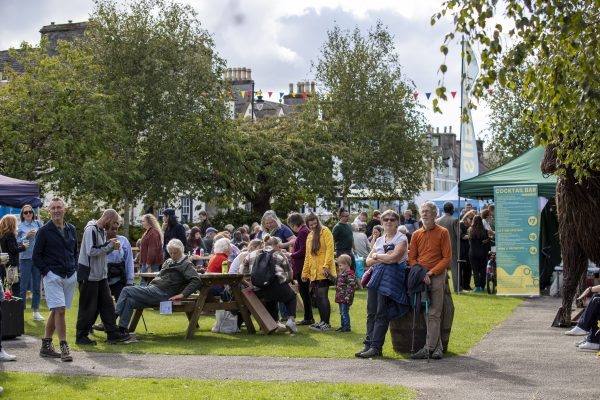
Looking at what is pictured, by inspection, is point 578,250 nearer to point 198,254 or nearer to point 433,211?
point 433,211

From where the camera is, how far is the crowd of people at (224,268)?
12.4m

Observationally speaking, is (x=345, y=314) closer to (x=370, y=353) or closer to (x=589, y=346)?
(x=370, y=353)

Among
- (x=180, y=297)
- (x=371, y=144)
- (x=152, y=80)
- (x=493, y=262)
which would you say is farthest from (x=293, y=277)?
(x=371, y=144)

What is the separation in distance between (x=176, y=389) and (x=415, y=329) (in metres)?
3.78

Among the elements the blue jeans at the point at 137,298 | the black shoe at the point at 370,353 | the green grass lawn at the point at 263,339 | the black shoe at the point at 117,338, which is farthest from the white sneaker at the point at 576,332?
the black shoe at the point at 117,338

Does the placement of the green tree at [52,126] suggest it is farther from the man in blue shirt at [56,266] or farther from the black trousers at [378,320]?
the black trousers at [378,320]

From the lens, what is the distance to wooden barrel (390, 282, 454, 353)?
12.8 metres

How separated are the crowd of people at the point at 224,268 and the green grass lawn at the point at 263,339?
15.6 inches

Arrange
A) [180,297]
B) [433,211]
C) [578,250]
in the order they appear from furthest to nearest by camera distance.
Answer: [578,250]
[180,297]
[433,211]

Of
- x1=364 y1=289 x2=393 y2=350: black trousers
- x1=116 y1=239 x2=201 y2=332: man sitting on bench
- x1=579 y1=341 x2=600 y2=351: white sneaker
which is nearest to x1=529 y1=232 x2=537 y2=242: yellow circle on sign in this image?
x1=579 y1=341 x2=600 y2=351: white sneaker

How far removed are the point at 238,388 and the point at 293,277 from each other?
6.56m

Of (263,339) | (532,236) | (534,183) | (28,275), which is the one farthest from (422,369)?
(534,183)

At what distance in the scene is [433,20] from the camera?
25.3 feet

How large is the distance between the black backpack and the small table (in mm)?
231
